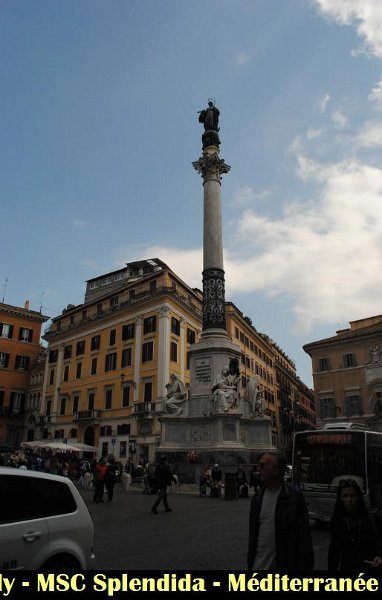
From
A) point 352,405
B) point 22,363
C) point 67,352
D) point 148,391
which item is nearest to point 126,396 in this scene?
point 148,391

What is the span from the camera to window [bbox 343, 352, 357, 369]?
4812 cm

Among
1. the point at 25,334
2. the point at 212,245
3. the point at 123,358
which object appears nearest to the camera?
the point at 212,245

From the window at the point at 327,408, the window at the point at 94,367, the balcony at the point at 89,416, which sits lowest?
the balcony at the point at 89,416

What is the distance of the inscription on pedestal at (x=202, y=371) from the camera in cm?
2366

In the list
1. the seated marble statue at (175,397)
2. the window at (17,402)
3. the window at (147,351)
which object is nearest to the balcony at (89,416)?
the window at (147,351)

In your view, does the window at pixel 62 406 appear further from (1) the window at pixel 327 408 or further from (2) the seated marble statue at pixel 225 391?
(2) the seated marble statue at pixel 225 391

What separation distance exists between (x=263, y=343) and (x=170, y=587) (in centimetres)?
6426

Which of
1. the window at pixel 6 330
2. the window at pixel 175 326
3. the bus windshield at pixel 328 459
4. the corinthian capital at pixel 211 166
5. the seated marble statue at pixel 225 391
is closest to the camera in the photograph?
the bus windshield at pixel 328 459

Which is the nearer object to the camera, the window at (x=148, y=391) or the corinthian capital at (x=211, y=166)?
the corinthian capital at (x=211, y=166)

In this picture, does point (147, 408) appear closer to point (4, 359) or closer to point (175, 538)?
point (4, 359)

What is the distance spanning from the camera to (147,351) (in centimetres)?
4303

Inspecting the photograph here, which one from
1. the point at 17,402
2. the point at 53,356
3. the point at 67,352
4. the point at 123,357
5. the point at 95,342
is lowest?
the point at 17,402

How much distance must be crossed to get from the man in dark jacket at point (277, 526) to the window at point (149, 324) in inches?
1532

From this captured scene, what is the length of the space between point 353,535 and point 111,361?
43634 mm
